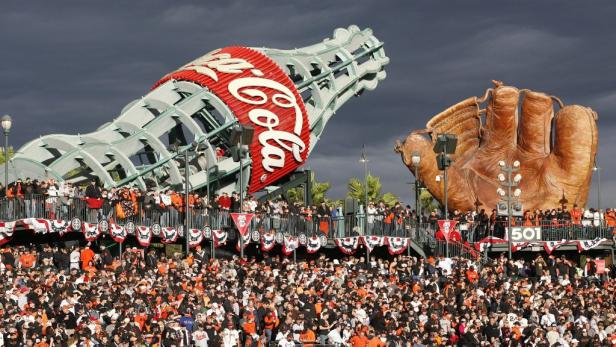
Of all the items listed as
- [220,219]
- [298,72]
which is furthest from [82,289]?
[298,72]

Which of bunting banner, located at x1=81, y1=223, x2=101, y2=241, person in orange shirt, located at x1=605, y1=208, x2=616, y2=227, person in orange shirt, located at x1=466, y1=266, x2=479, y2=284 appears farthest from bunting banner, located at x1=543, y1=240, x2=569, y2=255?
bunting banner, located at x1=81, y1=223, x2=101, y2=241

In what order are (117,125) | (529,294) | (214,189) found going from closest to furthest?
(529,294) < (117,125) < (214,189)

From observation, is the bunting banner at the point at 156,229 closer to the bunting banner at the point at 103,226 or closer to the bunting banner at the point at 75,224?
the bunting banner at the point at 103,226

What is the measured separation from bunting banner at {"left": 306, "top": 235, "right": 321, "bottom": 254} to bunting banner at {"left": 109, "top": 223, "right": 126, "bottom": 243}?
31.7 ft

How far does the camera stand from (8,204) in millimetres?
45531

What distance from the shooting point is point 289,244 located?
54656mm

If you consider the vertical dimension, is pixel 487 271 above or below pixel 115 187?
below

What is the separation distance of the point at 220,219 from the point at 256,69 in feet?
32.6

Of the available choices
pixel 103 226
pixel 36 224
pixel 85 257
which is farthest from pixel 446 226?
pixel 36 224

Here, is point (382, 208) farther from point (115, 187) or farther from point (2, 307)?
point (2, 307)

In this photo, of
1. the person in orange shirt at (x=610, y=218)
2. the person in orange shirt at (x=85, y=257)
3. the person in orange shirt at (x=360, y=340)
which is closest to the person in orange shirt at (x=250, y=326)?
the person in orange shirt at (x=360, y=340)

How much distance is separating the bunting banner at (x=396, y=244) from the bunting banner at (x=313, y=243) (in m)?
2.89

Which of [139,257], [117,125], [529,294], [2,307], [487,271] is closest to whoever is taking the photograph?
[2,307]

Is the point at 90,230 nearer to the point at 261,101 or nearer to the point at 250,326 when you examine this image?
the point at 250,326
